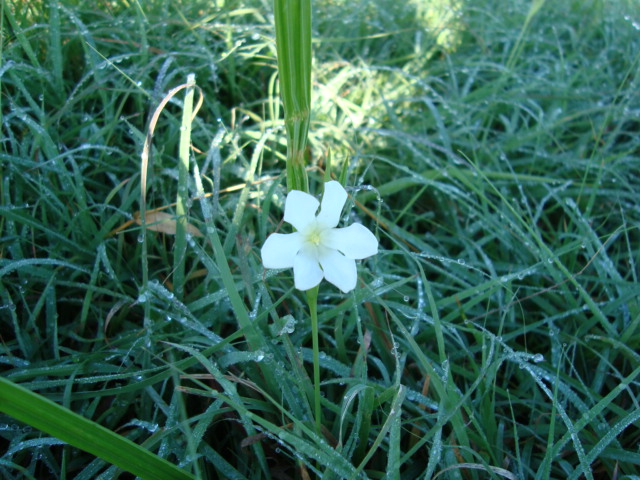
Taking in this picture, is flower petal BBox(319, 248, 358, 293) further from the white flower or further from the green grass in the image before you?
the green grass

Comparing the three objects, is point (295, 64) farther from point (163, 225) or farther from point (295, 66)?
point (163, 225)

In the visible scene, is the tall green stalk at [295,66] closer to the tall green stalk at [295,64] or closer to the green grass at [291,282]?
the tall green stalk at [295,64]

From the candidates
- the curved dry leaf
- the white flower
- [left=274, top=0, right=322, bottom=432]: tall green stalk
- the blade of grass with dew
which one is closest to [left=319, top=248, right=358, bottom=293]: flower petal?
the white flower

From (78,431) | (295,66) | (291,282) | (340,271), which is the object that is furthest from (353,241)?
(291,282)

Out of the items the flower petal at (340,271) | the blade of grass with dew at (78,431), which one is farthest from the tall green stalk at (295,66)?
the blade of grass with dew at (78,431)

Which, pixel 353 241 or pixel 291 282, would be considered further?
pixel 291 282
